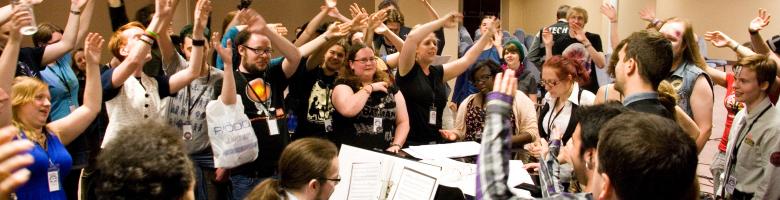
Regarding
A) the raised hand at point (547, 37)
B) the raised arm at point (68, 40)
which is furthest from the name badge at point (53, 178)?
the raised hand at point (547, 37)

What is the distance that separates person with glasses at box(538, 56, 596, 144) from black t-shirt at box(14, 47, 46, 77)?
2.58m

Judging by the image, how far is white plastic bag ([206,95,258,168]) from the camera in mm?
3203

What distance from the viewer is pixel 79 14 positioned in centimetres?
368

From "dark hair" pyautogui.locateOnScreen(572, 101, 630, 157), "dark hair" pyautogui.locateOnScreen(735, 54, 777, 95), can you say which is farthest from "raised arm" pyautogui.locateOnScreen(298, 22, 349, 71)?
"dark hair" pyautogui.locateOnScreen(735, 54, 777, 95)

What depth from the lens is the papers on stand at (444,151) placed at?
3174 mm

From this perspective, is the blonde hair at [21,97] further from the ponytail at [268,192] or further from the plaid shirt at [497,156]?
the plaid shirt at [497,156]

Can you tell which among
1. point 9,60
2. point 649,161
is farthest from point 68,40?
point 649,161

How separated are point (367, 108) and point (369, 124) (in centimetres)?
9

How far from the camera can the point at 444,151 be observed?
328 cm

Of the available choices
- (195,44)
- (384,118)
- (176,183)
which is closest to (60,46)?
(195,44)

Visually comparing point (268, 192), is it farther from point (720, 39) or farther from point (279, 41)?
point (720, 39)

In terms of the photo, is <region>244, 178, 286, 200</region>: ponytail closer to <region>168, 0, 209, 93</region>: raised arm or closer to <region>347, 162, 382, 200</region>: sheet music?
<region>347, 162, 382, 200</region>: sheet music

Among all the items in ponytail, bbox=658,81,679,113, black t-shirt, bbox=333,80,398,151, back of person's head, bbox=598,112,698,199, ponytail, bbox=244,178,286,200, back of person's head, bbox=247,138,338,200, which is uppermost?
back of person's head, bbox=598,112,698,199

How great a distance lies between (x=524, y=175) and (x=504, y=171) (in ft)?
4.65
